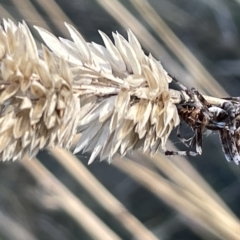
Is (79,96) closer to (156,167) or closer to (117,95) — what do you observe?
(117,95)

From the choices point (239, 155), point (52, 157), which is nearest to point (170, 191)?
point (52, 157)

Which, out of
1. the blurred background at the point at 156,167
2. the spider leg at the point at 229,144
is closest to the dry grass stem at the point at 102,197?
the blurred background at the point at 156,167

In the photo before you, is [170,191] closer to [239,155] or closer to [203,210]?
[203,210]

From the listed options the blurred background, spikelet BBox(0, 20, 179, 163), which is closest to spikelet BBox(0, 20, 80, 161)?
spikelet BBox(0, 20, 179, 163)

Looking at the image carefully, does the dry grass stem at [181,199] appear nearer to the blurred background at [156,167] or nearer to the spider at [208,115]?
the blurred background at [156,167]

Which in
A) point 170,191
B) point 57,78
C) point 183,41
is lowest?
point 57,78

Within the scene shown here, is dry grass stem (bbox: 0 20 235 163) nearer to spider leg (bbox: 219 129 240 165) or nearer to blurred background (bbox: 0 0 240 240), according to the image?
spider leg (bbox: 219 129 240 165)
